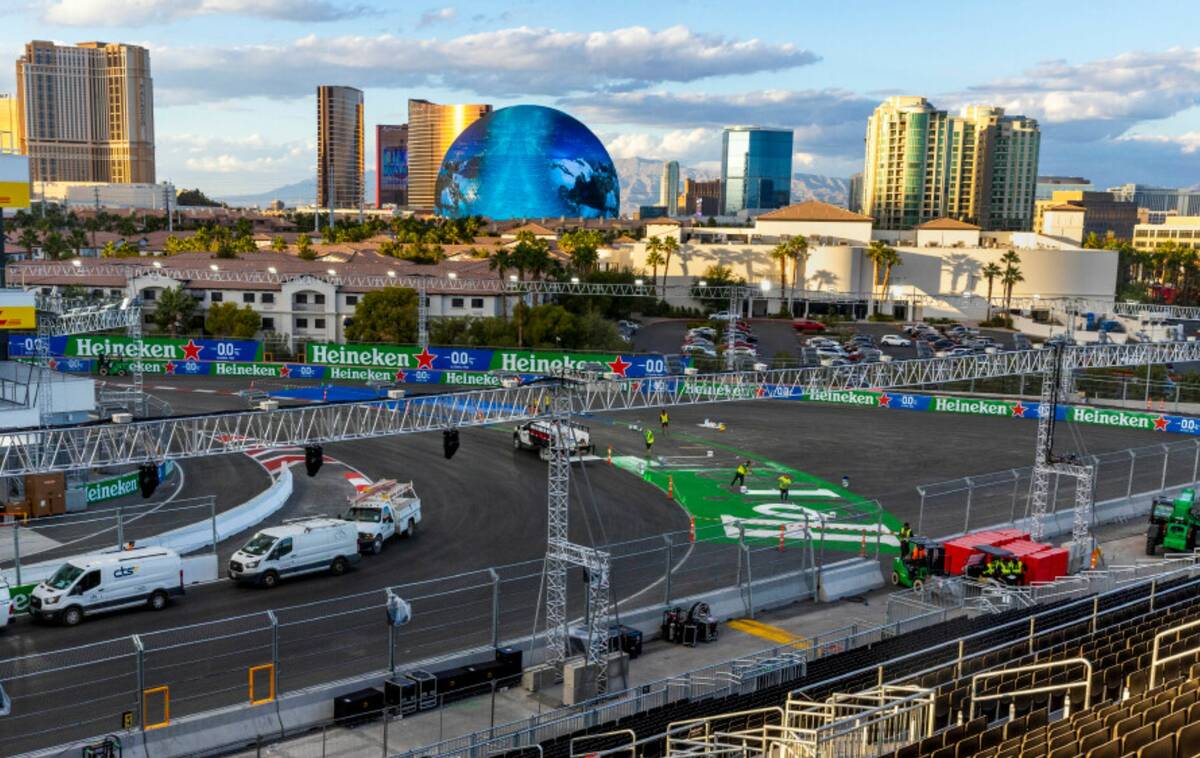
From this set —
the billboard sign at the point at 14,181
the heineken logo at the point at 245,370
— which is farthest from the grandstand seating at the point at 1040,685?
the heineken logo at the point at 245,370

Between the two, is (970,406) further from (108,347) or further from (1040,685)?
(108,347)

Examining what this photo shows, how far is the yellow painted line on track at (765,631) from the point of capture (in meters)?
26.8

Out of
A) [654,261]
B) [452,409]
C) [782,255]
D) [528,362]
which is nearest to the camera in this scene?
[452,409]

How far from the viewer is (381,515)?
33250mm

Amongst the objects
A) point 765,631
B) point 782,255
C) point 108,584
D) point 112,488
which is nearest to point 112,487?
point 112,488

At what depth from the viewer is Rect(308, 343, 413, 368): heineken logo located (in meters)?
66.9

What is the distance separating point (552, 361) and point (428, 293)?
18879 mm

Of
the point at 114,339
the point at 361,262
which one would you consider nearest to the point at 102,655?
the point at 114,339

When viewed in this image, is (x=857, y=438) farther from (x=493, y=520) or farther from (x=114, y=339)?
(x=114, y=339)

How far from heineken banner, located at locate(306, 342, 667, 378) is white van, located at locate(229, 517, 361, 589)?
109 feet

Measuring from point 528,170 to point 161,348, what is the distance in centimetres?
12476

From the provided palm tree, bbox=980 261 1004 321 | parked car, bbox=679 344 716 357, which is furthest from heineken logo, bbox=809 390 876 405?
palm tree, bbox=980 261 1004 321

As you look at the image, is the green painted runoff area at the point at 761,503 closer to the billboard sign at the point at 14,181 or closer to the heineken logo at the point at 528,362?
the heineken logo at the point at 528,362

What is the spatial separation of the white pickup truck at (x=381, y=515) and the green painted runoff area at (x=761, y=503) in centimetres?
909
